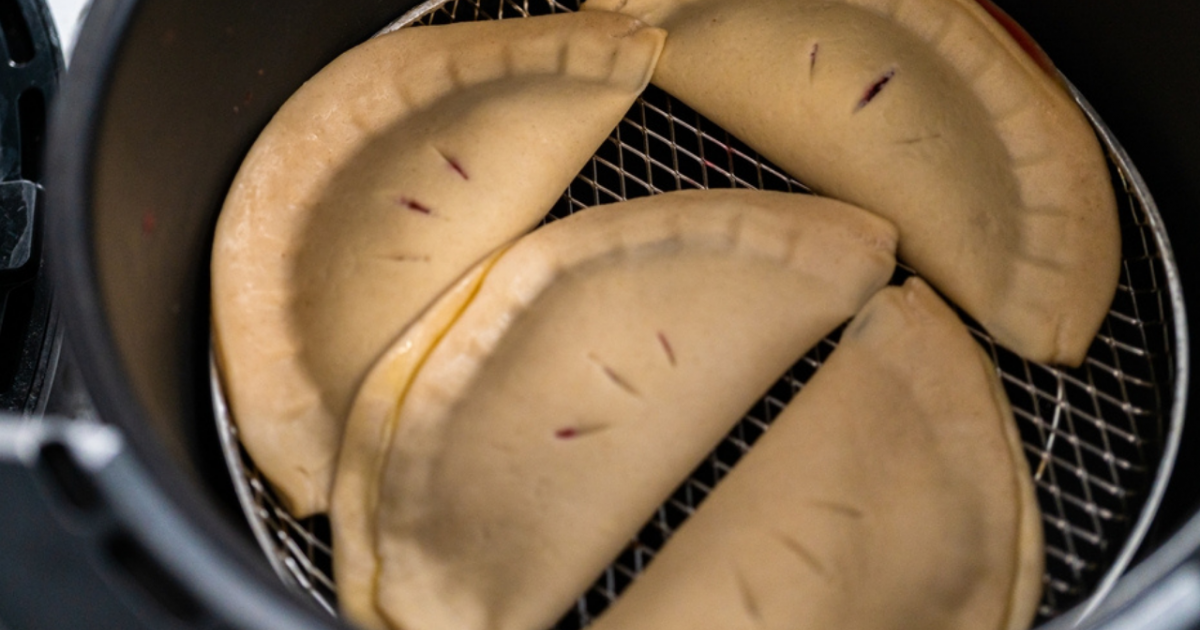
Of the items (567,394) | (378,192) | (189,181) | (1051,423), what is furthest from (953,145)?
(189,181)

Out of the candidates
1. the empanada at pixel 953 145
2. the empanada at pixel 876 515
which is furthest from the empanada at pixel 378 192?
the empanada at pixel 876 515

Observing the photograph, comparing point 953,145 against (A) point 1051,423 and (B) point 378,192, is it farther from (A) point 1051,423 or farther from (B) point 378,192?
(B) point 378,192

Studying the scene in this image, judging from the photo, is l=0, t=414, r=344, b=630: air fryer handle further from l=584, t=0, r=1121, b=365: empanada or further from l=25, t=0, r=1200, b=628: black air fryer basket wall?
l=584, t=0, r=1121, b=365: empanada

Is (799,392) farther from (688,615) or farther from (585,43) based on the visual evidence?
(585,43)

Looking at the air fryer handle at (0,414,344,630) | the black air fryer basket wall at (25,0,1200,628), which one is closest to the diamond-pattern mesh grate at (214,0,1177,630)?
the black air fryer basket wall at (25,0,1200,628)

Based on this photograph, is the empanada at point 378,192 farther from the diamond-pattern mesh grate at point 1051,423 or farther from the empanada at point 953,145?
the empanada at point 953,145

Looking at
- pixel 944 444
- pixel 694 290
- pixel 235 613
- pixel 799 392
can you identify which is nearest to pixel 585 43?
pixel 694 290
